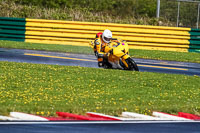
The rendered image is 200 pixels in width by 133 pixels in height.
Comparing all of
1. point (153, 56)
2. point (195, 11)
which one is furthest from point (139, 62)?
point (195, 11)

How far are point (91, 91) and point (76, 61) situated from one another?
6946 millimetres

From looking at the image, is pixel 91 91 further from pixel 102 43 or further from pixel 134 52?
pixel 134 52

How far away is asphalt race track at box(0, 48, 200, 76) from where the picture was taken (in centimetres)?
1591

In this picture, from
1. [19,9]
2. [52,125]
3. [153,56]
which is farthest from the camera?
[19,9]

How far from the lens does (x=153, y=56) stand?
19.3 m

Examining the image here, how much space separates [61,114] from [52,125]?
622 millimetres

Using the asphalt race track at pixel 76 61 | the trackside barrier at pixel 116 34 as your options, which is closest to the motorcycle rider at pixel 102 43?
the asphalt race track at pixel 76 61

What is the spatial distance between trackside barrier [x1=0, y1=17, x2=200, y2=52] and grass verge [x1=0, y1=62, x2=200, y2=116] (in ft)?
25.2

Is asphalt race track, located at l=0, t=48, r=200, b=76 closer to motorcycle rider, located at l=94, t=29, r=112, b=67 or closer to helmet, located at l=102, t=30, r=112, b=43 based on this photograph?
motorcycle rider, located at l=94, t=29, r=112, b=67

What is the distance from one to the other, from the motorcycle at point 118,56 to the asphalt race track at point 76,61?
1362 mm

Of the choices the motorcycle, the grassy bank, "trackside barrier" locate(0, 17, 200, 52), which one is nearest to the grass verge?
the motorcycle

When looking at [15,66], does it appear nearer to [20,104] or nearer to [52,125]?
Answer: [20,104]

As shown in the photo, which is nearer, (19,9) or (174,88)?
(174,88)

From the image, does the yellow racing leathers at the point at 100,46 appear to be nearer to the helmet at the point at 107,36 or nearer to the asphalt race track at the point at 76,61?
the helmet at the point at 107,36
